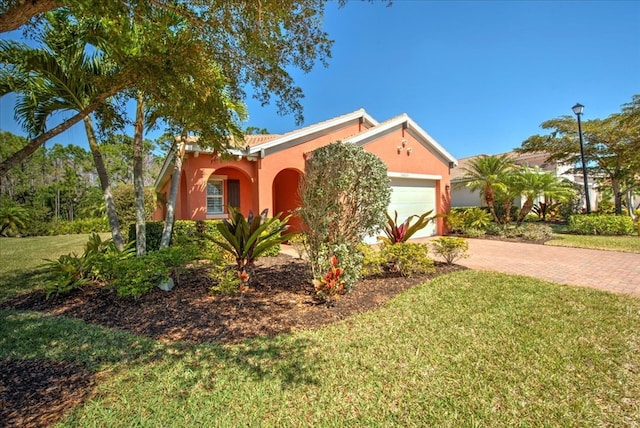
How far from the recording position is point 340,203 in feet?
19.6

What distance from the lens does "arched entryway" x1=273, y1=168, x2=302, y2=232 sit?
14.7 m

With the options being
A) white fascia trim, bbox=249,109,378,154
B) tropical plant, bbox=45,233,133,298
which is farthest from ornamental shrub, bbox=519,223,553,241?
tropical plant, bbox=45,233,133,298

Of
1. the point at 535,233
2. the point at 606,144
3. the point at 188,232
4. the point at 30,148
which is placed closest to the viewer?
the point at 30,148

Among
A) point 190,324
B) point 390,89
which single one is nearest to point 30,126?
point 190,324

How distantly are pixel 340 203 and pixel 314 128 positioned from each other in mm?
8071

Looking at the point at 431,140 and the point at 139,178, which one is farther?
the point at 431,140

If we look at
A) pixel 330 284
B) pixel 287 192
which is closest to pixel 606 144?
pixel 287 192

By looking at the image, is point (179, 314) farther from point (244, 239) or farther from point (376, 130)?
point (376, 130)

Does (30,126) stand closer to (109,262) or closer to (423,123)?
(109,262)

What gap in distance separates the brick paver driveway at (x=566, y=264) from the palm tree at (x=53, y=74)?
10302mm

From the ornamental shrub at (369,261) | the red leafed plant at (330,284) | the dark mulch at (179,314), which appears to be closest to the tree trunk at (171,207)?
the dark mulch at (179,314)

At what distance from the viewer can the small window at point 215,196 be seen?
13789 millimetres

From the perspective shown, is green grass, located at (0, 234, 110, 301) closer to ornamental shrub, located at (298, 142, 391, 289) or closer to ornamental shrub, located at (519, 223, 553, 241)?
ornamental shrub, located at (298, 142, 391, 289)

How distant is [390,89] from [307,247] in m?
11.5
